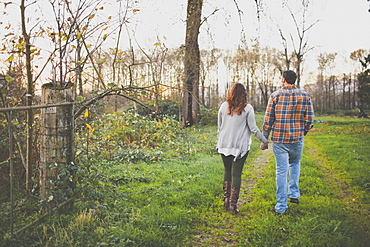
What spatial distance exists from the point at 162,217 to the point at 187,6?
1403 centimetres

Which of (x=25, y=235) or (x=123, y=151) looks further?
(x=123, y=151)

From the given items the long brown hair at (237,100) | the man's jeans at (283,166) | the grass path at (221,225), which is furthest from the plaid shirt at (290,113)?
the grass path at (221,225)

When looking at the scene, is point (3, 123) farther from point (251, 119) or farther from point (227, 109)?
point (251, 119)

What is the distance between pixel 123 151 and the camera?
340 inches

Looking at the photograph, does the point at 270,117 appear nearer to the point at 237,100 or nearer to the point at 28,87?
the point at 237,100

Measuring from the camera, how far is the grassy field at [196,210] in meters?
3.46

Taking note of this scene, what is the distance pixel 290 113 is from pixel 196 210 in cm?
221

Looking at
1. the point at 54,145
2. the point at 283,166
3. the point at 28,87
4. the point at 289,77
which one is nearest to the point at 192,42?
the point at 289,77

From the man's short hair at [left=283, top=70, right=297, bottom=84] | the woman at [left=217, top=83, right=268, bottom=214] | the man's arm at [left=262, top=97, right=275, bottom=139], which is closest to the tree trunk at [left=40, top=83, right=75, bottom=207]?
the woman at [left=217, top=83, right=268, bottom=214]

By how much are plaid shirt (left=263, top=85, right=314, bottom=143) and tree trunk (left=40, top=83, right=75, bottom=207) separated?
3.17m

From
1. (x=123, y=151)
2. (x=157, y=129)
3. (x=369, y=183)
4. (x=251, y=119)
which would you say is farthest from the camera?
(x=157, y=129)

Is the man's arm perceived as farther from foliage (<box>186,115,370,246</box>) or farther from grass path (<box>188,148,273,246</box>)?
grass path (<box>188,148,273,246</box>)

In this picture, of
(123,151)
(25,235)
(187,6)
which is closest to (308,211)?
(25,235)

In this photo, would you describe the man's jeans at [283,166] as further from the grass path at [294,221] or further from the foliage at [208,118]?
the foliage at [208,118]
